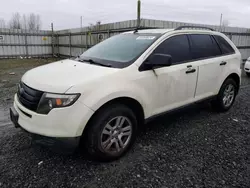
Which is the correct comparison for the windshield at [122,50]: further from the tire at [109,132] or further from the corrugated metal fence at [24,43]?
the corrugated metal fence at [24,43]

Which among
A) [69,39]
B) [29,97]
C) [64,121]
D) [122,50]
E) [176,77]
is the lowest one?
[64,121]

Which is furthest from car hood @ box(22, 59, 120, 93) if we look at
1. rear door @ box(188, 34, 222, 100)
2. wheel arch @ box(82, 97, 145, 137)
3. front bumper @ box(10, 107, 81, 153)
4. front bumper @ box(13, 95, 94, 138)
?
rear door @ box(188, 34, 222, 100)

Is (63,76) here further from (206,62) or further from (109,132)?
(206,62)

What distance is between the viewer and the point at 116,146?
2.70 meters

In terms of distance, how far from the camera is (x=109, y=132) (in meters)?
2.61

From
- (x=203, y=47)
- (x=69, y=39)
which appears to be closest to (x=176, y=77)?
(x=203, y=47)

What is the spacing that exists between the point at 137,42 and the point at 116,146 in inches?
64.5

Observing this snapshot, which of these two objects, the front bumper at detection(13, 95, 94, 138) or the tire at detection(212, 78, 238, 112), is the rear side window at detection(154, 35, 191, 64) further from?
the front bumper at detection(13, 95, 94, 138)

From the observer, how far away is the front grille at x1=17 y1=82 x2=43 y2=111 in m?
2.35

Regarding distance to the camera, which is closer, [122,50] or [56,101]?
[56,101]

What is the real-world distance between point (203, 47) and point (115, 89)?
2.23m

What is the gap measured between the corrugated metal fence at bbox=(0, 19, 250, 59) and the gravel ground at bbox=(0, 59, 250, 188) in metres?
7.19

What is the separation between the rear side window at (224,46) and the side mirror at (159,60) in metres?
1.96

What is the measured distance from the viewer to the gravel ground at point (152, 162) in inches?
92.4
